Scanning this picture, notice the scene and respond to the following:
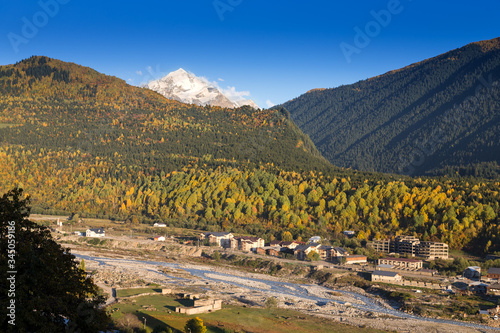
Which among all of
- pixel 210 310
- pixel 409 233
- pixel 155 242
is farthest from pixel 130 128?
pixel 210 310

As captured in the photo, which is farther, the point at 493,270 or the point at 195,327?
the point at 493,270

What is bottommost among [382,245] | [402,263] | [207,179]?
[402,263]

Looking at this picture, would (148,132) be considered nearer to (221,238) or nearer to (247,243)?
(221,238)

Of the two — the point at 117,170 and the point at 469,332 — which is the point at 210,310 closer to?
the point at 469,332

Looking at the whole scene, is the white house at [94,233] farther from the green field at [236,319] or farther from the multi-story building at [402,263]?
the multi-story building at [402,263]

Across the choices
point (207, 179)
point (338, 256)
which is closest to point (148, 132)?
point (207, 179)

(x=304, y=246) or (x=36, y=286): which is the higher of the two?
(x=36, y=286)

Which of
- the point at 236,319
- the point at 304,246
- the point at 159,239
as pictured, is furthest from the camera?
the point at 159,239

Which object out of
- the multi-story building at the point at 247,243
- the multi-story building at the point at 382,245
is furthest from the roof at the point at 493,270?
the multi-story building at the point at 247,243

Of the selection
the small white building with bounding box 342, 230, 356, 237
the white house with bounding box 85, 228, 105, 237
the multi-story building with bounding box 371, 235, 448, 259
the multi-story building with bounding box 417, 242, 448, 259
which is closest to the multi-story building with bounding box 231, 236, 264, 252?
the small white building with bounding box 342, 230, 356, 237
